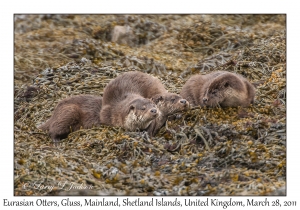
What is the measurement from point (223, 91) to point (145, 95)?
1238mm

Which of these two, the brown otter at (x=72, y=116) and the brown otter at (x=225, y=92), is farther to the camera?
the brown otter at (x=72, y=116)

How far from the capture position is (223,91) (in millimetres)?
9062

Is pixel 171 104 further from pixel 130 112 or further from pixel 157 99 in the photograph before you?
pixel 130 112

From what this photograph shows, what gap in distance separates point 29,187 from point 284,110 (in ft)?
12.0

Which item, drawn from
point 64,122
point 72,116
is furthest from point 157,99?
point 64,122

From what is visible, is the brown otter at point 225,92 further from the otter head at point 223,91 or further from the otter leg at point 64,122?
the otter leg at point 64,122

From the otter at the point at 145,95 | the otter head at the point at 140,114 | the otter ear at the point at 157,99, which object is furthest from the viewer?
the otter ear at the point at 157,99

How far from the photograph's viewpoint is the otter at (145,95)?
29.6 feet

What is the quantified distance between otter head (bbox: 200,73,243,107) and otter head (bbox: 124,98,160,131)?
83 centimetres

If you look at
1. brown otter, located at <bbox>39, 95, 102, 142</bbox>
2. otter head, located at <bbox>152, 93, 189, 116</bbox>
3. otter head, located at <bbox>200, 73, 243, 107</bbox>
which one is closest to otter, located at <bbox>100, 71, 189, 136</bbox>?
otter head, located at <bbox>152, 93, 189, 116</bbox>

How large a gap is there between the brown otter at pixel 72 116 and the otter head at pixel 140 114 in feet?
1.99

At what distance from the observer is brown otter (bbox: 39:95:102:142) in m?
9.22

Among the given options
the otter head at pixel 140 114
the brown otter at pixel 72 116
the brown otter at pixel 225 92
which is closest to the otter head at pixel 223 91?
the brown otter at pixel 225 92
